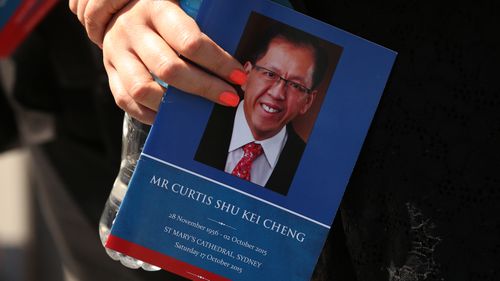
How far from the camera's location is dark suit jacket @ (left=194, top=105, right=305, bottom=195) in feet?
2.43

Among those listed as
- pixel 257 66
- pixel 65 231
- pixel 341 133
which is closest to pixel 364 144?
pixel 341 133

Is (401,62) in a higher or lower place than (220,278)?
higher

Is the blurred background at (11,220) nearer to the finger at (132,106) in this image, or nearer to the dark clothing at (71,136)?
the dark clothing at (71,136)

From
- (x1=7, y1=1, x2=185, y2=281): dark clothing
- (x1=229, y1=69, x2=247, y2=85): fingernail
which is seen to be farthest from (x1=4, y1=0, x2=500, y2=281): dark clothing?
(x1=7, y1=1, x2=185, y2=281): dark clothing

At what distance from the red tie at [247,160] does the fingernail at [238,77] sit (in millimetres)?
64

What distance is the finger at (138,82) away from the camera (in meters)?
0.75

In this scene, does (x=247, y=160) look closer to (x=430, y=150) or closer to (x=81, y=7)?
(x=430, y=150)

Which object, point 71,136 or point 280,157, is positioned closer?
point 280,157

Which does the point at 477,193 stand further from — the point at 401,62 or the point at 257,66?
the point at 257,66

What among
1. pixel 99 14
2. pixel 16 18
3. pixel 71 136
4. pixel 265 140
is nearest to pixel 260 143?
pixel 265 140

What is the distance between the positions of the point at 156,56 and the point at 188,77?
43 millimetres

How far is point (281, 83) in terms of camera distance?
73 centimetres

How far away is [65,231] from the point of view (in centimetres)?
184

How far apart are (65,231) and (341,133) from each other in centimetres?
126
